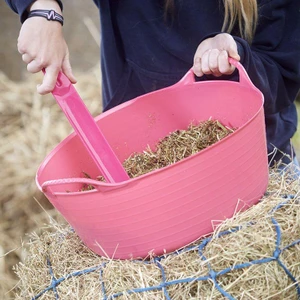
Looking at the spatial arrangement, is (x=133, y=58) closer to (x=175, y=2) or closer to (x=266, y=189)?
(x=175, y=2)

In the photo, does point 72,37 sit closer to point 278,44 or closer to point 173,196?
point 278,44

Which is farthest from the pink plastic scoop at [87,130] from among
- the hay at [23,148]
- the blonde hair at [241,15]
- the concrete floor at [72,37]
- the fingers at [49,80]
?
the concrete floor at [72,37]

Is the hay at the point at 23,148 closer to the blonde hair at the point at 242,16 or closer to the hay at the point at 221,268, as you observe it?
the hay at the point at 221,268

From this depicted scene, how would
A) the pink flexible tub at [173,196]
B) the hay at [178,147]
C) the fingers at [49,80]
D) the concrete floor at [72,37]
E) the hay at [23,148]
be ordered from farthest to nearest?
the concrete floor at [72,37] < the hay at [23,148] < the hay at [178,147] < the fingers at [49,80] < the pink flexible tub at [173,196]

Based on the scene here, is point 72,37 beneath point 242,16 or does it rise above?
beneath

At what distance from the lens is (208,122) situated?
0.93 m

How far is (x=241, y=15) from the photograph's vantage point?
0.99 meters

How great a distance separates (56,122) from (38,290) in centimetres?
112

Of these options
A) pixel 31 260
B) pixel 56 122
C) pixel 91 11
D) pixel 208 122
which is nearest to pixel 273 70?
pixel 208 122

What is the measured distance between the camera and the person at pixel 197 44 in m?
0.99

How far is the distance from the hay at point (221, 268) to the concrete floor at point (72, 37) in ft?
5.57

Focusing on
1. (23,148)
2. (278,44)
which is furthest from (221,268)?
(23,148)

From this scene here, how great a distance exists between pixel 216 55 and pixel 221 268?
0.35 meters

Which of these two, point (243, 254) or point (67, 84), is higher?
point (67, 84)
